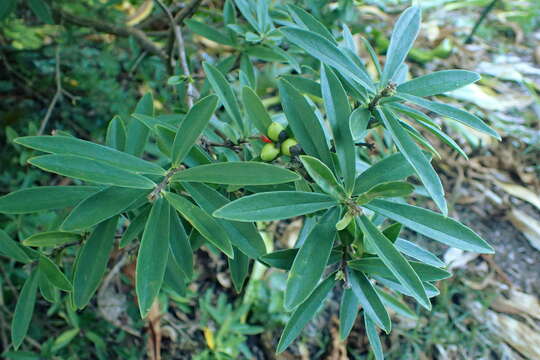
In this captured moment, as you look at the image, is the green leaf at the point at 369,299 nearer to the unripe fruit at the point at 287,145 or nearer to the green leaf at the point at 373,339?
the green leaf at the point at 373,339

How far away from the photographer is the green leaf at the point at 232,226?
2.40 ft

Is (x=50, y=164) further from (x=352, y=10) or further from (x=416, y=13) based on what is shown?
(x=352, y=10)

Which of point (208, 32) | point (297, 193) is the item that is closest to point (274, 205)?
point (297, 193)

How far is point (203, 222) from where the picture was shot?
0.69m

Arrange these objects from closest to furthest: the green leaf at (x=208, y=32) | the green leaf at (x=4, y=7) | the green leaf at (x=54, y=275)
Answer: the green leaf at (x=54, y=275) → the green leaf at (x=208, y=32) → the green leaf at (x=4, y=7)

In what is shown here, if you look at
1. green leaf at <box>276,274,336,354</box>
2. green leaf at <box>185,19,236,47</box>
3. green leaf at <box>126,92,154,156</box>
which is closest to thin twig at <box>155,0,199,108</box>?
green leaf at <box>185,19,236,47</box>

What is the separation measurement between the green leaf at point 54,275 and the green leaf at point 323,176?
506mm

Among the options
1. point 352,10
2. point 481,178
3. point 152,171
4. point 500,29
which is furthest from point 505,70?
point 152,171

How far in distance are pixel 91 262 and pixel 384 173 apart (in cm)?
52

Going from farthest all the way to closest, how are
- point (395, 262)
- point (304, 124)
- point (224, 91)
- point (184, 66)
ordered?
1. point (184, 66)
2. point (224, 91)
3. point (304, 124)
4. point (395, 262)

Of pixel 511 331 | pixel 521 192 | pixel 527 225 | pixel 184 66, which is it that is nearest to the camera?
pixel 184 66

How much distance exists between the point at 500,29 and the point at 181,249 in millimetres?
3568

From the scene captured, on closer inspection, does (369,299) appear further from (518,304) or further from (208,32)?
(518,304)

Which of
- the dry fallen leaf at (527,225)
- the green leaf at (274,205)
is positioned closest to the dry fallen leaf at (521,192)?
the dry fallen leaf at (527,225)
